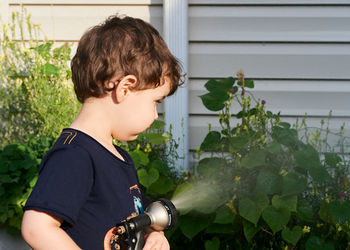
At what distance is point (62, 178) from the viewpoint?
1.35 metres

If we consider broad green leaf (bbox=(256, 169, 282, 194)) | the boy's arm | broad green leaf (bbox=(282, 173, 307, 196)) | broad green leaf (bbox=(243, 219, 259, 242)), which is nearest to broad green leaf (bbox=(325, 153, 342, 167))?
broad green leaf (bbox=(282, 173, 307, 196))

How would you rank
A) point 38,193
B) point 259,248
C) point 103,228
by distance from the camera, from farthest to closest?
point 259,248 < point 103,228 < point 38,193

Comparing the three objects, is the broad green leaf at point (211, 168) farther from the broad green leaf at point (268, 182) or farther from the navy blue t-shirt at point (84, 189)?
the navy blue t-shirt at point (84, 189)

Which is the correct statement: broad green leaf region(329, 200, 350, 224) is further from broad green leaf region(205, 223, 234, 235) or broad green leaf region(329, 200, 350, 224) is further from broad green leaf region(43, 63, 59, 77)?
broad green leaf region(43, 63, 59, 77)

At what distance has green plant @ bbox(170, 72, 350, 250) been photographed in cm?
266

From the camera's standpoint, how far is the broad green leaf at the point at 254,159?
276 centimetres

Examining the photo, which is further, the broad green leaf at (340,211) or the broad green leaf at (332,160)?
the broad green leaf at (332,160)

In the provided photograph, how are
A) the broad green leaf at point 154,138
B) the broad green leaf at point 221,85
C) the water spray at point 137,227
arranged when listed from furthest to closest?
the broad green leaf at point 154,138, the broad green leaf at point 221,85, the water spray at point 137,227

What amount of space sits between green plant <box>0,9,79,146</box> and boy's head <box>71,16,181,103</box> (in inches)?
67.6

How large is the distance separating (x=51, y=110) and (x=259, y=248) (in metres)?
1.59

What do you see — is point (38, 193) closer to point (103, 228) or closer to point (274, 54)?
point (103, 228)

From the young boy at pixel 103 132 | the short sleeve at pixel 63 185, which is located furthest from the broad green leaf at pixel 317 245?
the short sleeve at pixel 63 185

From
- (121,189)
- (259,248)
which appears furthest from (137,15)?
(121,189)

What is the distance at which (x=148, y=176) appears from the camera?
9.57ft
